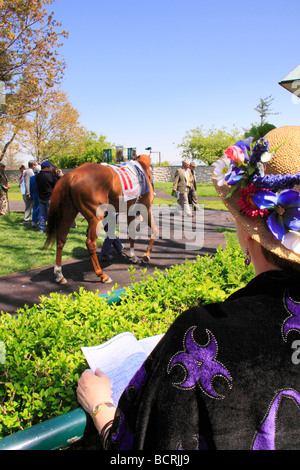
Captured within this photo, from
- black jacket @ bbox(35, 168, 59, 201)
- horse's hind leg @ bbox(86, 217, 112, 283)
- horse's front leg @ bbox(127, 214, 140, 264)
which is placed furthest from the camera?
black jacket @ bbox(35, 168, 59, 201)

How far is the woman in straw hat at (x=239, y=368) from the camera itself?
0.91m

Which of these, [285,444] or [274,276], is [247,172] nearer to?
[274,276]

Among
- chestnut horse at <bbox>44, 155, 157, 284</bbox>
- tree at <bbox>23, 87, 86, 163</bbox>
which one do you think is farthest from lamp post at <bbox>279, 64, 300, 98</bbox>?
tree at <bbox>23, 87, 86, 163</bbox>

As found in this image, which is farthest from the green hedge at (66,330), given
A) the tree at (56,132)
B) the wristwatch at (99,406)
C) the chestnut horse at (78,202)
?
the tree at (56,132)

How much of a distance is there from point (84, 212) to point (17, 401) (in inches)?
156

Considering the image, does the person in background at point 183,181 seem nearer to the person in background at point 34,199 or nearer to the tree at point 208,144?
the person in background at point 34,199

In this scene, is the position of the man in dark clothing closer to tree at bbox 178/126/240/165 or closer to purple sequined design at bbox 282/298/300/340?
purple sequined design at bbox 282/298/300/340

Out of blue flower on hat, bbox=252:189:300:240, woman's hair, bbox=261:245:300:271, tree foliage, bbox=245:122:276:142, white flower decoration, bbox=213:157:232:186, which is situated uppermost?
tree foliage, bbox=245:122:276:142

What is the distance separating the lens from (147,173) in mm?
7020

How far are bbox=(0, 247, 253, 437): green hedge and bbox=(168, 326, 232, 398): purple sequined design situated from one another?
3.13 feet

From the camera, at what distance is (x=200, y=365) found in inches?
36.2

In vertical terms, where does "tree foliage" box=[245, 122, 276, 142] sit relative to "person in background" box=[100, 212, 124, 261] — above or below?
above

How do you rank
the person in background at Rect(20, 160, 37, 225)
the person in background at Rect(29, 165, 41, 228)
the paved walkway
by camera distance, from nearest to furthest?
the paved walkway < the person in background at Rect(29, 165, 41, 228) < the person in background at Rect(20, 160, 37, 225)

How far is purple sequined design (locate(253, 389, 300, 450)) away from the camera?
932mm
